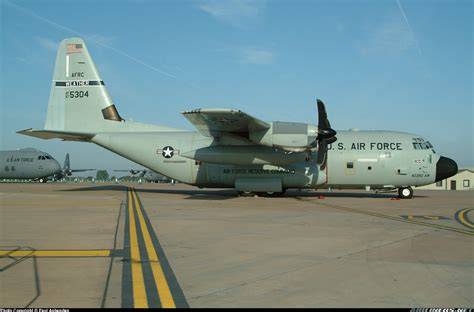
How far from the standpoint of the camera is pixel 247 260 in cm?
736

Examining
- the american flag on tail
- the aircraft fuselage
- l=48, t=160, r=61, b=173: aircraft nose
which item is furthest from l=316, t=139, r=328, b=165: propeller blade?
l=48, t=160, r=61, b=173: aircraft nose

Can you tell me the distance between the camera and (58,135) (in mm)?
25344

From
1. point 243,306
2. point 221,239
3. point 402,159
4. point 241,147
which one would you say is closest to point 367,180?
point 402,159

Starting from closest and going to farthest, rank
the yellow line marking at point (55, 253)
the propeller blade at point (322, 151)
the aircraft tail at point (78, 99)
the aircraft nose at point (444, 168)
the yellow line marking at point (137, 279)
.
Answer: the yellow line marking at point (137, 279) < the yellow line marking at point (55, 253) < the propeller blade at point (322, 151) < the aircraft nose at point (444, 168) < the aircraft tail at point (78, 99)

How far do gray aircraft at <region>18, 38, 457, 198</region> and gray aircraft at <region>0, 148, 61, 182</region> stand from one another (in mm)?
25225

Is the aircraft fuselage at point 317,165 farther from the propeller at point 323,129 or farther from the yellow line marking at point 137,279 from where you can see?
the yellow line marking at point 137,279

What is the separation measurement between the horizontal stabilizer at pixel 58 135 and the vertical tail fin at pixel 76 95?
51cm

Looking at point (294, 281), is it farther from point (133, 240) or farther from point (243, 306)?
point (133, 240)

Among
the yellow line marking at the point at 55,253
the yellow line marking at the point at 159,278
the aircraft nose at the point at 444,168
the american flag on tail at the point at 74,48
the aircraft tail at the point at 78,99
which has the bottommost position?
the yellow line marking at the point at 159,278

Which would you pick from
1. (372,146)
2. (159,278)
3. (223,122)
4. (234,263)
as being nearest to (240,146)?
(223,122)

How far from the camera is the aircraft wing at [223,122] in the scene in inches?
767

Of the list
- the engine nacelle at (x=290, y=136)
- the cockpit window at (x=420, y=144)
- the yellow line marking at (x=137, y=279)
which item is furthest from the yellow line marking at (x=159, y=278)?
the cockpit window at (x=420, y=144)

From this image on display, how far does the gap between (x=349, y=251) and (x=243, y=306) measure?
13.1 feet

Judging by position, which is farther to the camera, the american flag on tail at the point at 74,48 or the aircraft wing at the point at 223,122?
the american flag on tail at the point at 74,48
